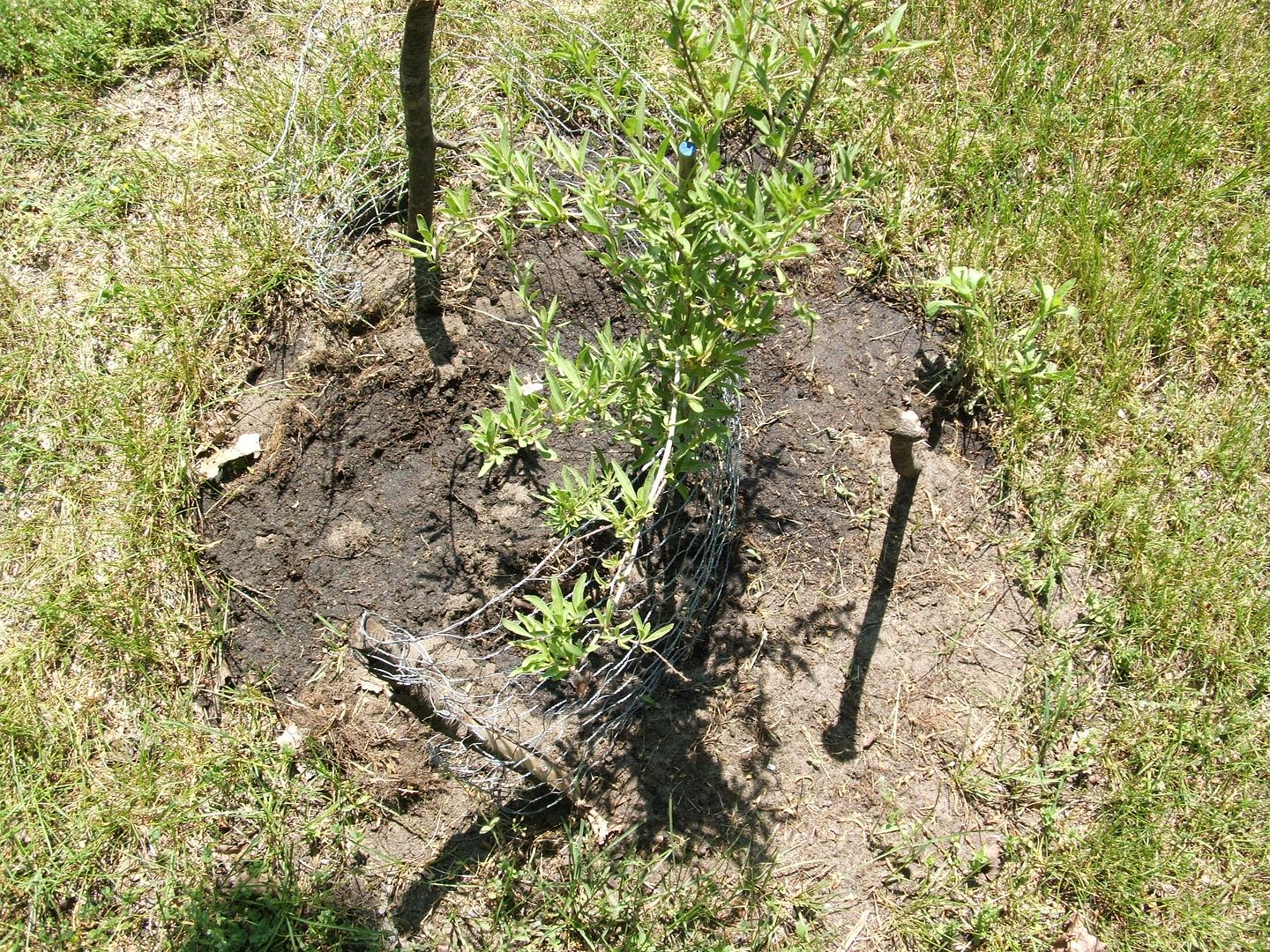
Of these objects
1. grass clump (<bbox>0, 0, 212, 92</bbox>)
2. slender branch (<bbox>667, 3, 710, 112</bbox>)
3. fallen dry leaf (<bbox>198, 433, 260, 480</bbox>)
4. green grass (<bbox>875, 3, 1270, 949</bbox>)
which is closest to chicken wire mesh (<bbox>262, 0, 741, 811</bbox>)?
slender branch (<bbox>667, 3, 710, 112</bbox>)

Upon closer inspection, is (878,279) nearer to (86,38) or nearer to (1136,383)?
(1136,383)

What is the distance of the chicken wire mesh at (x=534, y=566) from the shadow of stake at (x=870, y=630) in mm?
472

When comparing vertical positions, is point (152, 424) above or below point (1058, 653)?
above

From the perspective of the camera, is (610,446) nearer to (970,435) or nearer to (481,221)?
(481,221)

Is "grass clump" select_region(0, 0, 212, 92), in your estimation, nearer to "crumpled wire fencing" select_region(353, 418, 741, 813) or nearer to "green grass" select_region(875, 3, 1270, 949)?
"crumpled wire fencing" select_region(353, 418, 741, 813)

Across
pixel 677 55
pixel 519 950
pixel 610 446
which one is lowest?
pixel 519 950

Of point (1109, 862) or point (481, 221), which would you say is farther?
point (481, 221)

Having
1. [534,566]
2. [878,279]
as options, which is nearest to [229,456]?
[534,566]

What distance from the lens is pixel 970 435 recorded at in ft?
9.57

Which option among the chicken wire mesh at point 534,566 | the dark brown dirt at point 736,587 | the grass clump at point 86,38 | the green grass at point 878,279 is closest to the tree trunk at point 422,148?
the dark brown dirt at point 736,587

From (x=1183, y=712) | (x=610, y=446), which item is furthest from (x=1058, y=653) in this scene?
(x=610, y=446)

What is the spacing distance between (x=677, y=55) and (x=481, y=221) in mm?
1275

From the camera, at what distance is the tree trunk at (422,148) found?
224cm

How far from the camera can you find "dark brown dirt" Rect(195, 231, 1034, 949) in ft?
8.18
